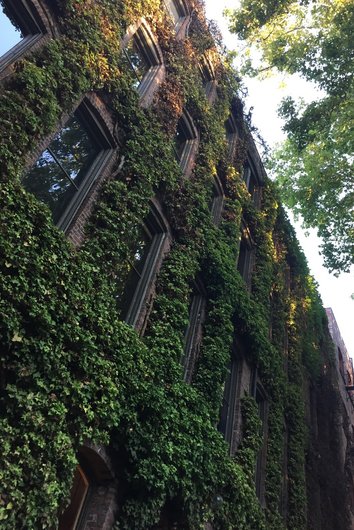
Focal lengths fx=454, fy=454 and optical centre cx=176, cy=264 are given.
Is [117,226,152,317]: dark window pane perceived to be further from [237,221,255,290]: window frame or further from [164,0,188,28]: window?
[164,0,188,28]: window

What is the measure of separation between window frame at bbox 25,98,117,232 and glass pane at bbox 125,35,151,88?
2.51m

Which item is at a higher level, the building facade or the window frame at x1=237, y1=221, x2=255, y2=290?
the window frame at x1=237, y1=221, x2=255, y2=290

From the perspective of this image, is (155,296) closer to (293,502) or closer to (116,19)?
(116,19)

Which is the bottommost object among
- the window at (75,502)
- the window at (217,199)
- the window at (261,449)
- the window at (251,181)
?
the window at (75,502)

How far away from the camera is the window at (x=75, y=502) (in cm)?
539

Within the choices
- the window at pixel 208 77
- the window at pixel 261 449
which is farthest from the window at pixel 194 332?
the window at pixel 208 77

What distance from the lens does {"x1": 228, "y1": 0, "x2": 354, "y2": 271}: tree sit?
579 inches

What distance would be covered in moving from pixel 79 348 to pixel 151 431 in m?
1.63

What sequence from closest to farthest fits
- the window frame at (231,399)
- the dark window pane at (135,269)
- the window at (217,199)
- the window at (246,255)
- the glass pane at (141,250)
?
the dark window pane at (135,269) → the glass pane at (141,250) → the window frame at (231,399) → the window at (217,199) → the window at (246,255)

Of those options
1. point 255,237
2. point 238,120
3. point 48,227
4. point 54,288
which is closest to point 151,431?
point 54,288

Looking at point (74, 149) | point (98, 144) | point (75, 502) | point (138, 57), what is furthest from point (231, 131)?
point (75, 502)

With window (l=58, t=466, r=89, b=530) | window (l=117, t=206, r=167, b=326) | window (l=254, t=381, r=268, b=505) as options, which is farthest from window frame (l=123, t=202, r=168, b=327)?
window (l=254, t=381, r=268, b=505)

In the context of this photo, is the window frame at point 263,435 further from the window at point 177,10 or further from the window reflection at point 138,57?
the window at point 177,10

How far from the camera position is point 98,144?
843 cm
